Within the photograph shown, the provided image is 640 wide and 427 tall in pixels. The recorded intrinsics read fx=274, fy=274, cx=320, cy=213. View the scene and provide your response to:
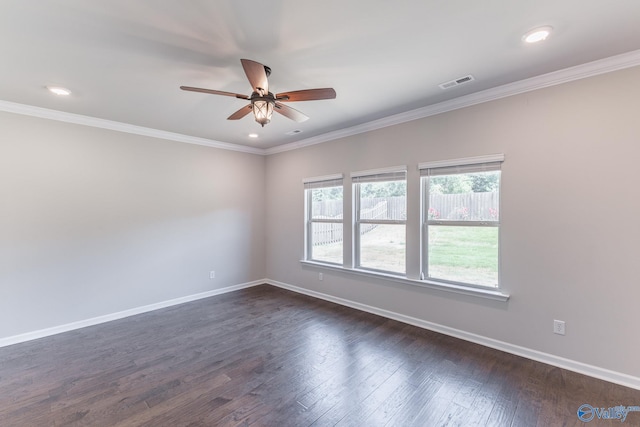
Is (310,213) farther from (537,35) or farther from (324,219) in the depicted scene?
(537,35)

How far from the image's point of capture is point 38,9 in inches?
68.3

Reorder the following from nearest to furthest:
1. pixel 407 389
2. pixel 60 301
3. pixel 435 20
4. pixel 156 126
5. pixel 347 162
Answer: pixel 435 20 < pixel 407 389 < pixel 60 301 < pixel 156 126 < pixel 347 162

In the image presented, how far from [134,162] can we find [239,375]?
3.43 meters

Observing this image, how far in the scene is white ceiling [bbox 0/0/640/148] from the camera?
1.75 meters

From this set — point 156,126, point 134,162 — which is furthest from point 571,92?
point 134,162

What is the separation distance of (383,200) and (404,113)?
47.4 inches

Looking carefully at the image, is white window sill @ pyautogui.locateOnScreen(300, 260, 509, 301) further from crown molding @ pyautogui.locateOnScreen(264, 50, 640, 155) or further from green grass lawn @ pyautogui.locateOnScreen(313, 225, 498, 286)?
crown molding @ pyautogui.locateOnScreen(264, 50, 640, 155)

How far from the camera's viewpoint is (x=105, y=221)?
3.85m

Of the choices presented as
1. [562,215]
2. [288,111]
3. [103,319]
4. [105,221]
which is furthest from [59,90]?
[562,215]

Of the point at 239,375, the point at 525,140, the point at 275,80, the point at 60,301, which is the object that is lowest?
the point at 239,375

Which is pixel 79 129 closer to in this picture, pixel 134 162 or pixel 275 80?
pixel 134 162

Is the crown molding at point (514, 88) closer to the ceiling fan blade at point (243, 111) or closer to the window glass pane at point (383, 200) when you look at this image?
the window glass pane at point (383, 200)

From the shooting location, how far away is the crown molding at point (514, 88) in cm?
232

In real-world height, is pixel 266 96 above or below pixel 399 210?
above
